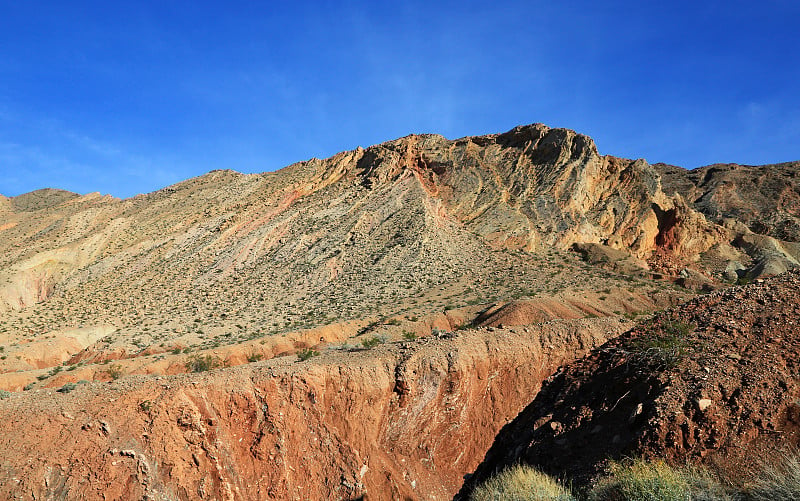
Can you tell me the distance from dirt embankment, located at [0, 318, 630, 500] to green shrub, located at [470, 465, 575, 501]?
15.9 ft

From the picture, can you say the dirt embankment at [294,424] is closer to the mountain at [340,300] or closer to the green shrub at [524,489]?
the mountain at [340,300]

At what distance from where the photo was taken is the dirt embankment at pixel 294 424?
10.9 meters

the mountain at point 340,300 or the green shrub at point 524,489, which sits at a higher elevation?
the mountain at point 340,300

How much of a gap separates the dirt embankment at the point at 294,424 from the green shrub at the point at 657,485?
6775 mm

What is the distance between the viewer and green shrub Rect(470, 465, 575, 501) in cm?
806

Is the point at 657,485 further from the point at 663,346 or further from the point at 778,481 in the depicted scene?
the point at 663,346

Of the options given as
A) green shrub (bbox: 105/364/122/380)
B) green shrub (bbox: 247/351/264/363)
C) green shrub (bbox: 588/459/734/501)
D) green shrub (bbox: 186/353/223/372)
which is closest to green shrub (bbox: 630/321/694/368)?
green shrub (bbox: 588/459/734/501)

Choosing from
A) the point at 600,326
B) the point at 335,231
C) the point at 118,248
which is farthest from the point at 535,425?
the point at 118,248

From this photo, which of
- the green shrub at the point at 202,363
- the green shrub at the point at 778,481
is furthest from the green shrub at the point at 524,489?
the green shrub at the point at 202,363

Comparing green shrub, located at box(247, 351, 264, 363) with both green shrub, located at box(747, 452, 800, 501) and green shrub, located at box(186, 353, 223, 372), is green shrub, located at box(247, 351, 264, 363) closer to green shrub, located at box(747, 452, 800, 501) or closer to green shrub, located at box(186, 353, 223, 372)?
green shrub, located at box(186, 353, 223, 372)

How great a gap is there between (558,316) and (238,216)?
106ft

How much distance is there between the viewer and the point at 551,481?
28.6 ft

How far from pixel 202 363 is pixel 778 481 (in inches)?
756

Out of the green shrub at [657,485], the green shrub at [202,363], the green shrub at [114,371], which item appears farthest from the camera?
the green shrub at [114,371]
